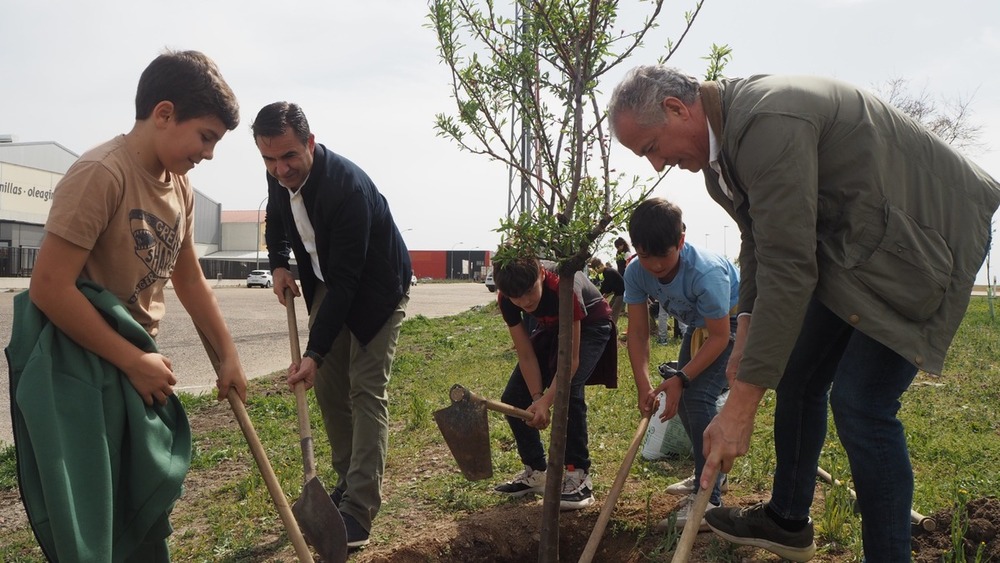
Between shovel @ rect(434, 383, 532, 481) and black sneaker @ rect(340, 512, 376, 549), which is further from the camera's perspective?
black sneaker @ rect(340, 512, 376, 549)

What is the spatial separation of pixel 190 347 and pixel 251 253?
185 ft

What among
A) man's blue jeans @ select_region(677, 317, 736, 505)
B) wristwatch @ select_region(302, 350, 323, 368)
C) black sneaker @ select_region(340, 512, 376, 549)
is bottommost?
black sneaker @ select_region(340, 512, 376, 549)

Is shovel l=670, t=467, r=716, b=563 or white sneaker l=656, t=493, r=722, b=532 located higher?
shovel l=670, t=467, r=716, b=563

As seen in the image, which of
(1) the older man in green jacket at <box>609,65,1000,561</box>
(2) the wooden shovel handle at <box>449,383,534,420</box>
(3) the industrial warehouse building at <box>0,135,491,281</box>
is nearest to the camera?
(1) the older man in green jacket at <box>609,65,1000,561</box>

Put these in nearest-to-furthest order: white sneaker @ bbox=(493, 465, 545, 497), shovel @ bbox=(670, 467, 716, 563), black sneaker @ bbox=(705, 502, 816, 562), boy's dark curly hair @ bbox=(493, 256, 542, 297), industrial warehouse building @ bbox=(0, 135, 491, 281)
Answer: shovel @ bbox=(670, 467, 716, 563), black sneaker @ bbox=(705, 502, 816, 562), boy's dark curly hair @ bbox=(493, 256, 542, 297), white sneaker @ bbox=(493, 465, 545, 497), industrial warehouse building @ bbox=(0, 135, 491, 281)

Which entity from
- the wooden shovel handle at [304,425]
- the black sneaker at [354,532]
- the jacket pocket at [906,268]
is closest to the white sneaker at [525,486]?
the black sneaker at [354,532]

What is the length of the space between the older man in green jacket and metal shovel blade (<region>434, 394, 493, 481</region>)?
107 cm

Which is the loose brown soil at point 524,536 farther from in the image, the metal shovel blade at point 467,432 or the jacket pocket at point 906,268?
the jacket pocket at point 906,268

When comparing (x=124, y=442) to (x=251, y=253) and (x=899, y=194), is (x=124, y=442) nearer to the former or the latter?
(x=899, y=194)

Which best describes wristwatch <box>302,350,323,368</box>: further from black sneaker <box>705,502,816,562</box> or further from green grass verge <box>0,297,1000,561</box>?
black sneaker <box>705,502,816,562</box>

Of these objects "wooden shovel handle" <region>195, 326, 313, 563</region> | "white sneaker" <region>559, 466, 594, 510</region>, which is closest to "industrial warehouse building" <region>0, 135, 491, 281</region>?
"white sneaker" <region>559, 466, 594, 510</region>

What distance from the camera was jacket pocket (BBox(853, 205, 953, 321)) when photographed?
2.06m

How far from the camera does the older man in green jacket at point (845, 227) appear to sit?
201 cm

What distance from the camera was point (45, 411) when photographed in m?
2.00
